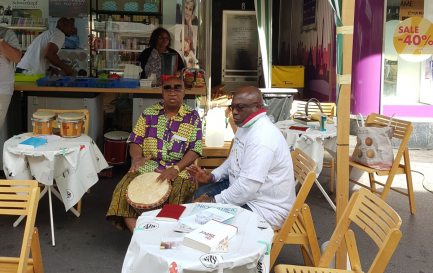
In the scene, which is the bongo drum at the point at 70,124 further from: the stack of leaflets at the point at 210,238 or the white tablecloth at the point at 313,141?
the stack of leaflets at the point at 210,238

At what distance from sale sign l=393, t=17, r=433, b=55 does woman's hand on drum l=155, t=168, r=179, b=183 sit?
18.1ft

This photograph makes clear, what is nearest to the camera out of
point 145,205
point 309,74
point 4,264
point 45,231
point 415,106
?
point 4,264

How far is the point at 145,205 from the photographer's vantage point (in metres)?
3.70

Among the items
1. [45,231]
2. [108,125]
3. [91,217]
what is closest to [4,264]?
[45,231]

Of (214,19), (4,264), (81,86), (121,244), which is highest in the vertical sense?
(214,19)

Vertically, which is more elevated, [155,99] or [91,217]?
[155,99]

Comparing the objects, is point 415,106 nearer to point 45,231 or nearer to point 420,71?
point 420,71

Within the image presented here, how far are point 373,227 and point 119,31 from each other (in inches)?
290

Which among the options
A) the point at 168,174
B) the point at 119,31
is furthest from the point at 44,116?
the point at 119,31

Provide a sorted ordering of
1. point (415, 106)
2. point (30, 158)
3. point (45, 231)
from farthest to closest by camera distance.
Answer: point (415, 106) → point (45, 231) → point (30, 158)

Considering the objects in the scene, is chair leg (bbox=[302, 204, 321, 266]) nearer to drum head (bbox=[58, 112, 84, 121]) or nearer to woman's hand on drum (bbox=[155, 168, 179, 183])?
woman's hand on drum (bbox=[155, 168, 179, 183])

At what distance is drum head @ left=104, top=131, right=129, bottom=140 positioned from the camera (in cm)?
665

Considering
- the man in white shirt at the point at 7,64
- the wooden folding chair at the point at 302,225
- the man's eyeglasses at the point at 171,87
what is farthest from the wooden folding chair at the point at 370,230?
the man in white shirt at the point at 7,64

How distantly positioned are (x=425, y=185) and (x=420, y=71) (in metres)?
2.63
